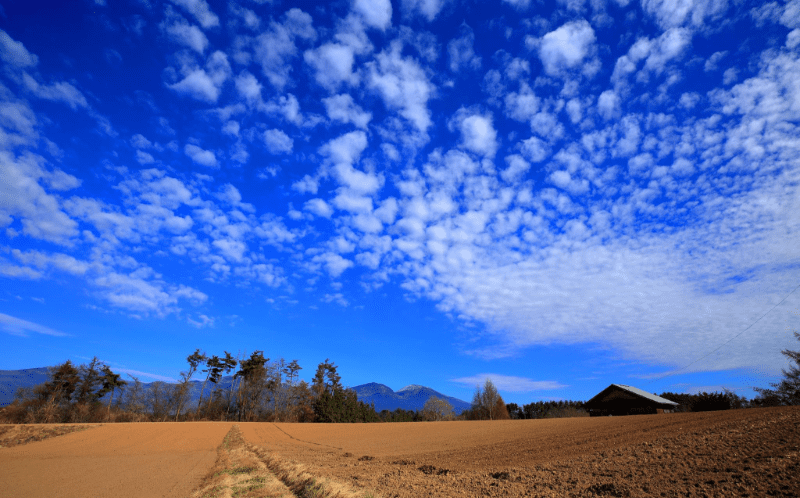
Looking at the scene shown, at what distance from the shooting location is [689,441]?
9.28m

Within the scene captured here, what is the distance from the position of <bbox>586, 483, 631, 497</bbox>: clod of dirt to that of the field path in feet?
39.6

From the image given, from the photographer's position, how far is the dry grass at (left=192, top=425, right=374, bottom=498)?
30.3 feet

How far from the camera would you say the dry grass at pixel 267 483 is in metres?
9.25

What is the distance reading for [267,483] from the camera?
38.6 feet

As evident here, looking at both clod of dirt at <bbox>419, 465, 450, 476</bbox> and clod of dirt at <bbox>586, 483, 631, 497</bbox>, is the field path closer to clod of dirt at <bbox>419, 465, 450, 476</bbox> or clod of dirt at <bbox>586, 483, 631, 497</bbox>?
clod of dirt at <bbox>419, 465, 450, 476</bbox>

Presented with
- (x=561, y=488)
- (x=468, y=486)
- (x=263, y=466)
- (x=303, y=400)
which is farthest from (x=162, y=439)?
(x=303, y=400)

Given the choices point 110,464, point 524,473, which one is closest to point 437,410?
point 110,464

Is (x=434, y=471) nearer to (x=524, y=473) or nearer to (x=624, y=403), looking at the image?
(x=524, y=473)

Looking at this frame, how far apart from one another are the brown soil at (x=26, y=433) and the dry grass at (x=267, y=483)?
25.4 m

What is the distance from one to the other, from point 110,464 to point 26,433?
1960 centimetres

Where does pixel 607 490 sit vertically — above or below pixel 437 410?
below

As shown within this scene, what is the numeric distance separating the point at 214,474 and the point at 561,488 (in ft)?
45.2

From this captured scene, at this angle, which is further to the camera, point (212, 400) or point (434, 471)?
point (212, 400)

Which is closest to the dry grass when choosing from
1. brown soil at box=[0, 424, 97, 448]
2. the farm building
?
brown soil at box=[0, 424, 97, 448]
